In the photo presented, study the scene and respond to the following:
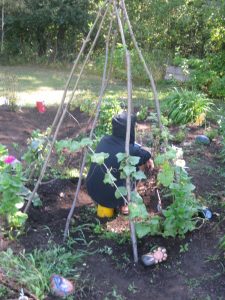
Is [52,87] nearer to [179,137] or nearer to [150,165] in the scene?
[179,137]

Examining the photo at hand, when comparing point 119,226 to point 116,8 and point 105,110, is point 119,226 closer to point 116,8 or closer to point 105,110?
point 116,8

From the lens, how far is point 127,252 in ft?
11.0

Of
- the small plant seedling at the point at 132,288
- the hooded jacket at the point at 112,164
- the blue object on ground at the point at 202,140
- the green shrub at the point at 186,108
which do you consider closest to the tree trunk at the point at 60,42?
the green shrub at the point at 186,108

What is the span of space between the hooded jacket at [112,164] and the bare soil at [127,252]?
215 mm

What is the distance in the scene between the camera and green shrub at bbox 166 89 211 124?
655 cm

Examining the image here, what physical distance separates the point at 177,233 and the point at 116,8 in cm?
181

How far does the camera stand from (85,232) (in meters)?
3.61

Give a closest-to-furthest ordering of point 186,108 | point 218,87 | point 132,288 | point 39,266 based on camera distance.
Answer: point 132,288 → point 39,266 → point 186,108 → point 218,87

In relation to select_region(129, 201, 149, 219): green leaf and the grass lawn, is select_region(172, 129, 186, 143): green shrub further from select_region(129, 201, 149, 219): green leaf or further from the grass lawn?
select_region(129, 201, 149, 219): green leaf

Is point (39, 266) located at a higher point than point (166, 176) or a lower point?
lower

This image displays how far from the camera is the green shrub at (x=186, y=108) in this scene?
6551mm

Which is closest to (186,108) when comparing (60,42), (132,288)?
Result: (132,288)

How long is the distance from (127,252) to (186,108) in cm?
375

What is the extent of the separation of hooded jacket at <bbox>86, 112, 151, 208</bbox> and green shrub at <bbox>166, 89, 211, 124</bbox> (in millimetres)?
2986
